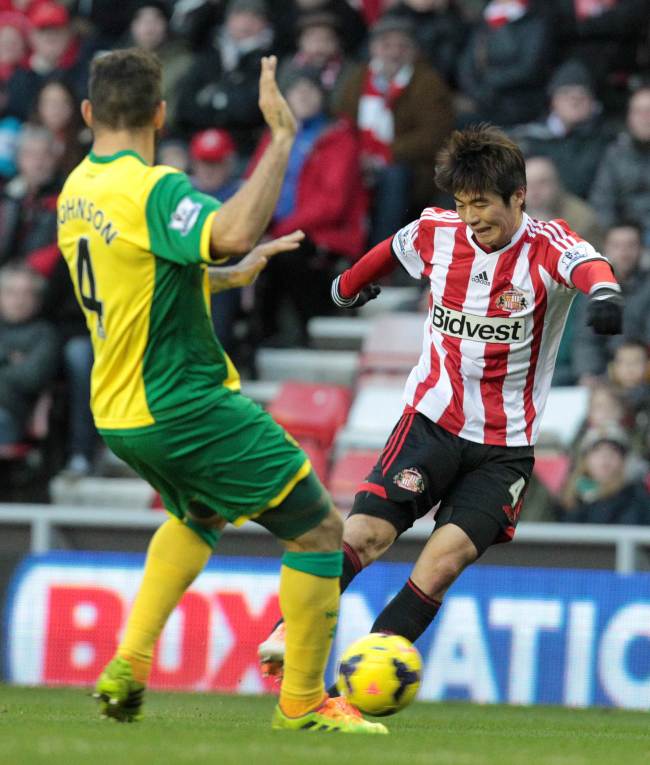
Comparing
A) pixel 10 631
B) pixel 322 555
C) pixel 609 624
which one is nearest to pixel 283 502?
pixel 322 555

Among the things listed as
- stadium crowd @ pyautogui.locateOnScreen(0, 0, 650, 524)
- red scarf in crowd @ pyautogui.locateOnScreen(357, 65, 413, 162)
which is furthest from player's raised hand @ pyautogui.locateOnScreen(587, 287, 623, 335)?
red scarf in crowd @ pyautogui.locateOnScreen(357, 65, 413, 162)

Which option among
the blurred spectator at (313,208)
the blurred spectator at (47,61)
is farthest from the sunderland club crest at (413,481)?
the blurred spectator at (47,61)

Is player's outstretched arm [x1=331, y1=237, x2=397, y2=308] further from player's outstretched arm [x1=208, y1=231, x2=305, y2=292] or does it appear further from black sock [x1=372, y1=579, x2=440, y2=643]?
black sock [x1=372, y1=579, x2=440, y2=643]

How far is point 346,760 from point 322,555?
1.15 meters

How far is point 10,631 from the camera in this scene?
372 inches

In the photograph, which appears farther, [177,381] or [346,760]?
[177,381]

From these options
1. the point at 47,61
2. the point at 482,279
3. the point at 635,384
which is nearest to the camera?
the point at 482,279

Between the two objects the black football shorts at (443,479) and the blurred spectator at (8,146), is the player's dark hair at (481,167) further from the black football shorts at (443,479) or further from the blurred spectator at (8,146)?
the blurred spectator at (8,146)

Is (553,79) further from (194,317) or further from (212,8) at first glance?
(194,317)

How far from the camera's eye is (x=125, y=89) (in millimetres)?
5266

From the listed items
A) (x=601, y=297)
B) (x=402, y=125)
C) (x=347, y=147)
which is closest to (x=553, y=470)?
(x=347, y=147)

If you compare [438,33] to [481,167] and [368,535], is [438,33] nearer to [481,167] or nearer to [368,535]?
[481,167]

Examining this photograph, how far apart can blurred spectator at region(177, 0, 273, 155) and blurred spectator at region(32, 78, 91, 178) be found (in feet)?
2.96

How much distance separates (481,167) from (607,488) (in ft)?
12.9
